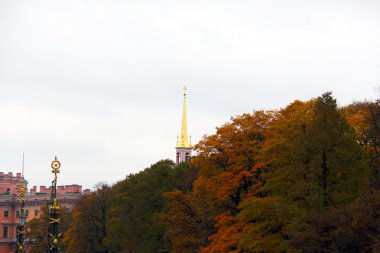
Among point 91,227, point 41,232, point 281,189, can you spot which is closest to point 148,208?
point 91,227

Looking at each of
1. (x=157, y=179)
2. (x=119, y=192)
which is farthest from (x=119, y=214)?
(x=157, y=179)

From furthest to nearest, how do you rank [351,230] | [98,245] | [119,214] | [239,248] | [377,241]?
[98,245] → [119,214] → [239,248] → [351,230] → [377,241]

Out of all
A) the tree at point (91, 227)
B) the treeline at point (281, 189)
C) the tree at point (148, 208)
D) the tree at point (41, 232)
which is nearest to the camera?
the treeline at point (281, 189)

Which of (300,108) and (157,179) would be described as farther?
(157,179)

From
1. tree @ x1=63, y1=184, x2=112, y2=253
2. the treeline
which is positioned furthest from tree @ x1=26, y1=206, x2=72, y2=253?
the treeline

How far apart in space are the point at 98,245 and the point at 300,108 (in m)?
62.9

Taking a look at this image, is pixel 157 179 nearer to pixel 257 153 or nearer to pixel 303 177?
pixel 257 153

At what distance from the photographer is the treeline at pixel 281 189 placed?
2265 inches

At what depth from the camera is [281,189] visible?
69125 mm

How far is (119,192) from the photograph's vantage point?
126188 mm

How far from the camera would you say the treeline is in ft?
189

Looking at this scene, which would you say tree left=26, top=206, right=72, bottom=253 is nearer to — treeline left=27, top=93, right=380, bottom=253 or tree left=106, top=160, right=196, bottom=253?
tree left=106, top=160, right=196, bottom=253

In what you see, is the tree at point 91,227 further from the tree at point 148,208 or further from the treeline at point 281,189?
the treeline at point 281,189

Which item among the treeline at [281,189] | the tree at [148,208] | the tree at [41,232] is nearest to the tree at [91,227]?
the tree at [148,208]
